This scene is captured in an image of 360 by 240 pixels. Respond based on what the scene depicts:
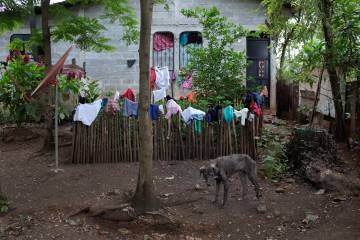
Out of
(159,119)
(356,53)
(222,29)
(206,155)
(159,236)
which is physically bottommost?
(159,236)

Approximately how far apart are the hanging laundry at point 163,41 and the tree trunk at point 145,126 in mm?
10802

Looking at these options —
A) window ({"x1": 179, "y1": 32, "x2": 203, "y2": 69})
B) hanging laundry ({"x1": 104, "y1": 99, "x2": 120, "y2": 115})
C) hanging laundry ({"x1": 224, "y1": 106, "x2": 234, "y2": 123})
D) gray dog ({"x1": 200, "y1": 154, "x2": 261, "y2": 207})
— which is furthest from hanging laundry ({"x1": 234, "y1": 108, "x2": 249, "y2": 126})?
window ({"x1": 179, "y1": 32, "x2": 203, "y2": 69})

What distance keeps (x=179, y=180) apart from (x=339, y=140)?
184 inches

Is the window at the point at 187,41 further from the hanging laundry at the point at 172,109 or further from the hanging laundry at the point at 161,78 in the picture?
the hanging laundry at the point at 172,109

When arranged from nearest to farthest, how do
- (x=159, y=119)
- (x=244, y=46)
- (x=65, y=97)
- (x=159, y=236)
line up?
(x=159, y=236), (x=159, y=119), (x=65, y=97), (x=244, y=46)

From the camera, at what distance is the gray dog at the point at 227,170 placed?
7.18m

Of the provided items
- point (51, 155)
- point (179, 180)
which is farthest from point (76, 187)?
point (51, 155)

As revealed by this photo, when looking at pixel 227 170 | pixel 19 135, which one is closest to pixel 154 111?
pixel 227 170

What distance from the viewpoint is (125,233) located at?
21.6 ft

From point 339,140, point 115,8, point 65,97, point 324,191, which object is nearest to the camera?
point 324,191

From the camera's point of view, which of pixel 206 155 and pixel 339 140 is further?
pixel 339 140

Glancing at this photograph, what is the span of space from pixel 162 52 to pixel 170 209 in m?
11.2

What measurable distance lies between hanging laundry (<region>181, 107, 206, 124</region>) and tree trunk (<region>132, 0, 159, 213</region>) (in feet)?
9.38

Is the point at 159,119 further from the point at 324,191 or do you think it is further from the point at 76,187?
the point at 324,191
